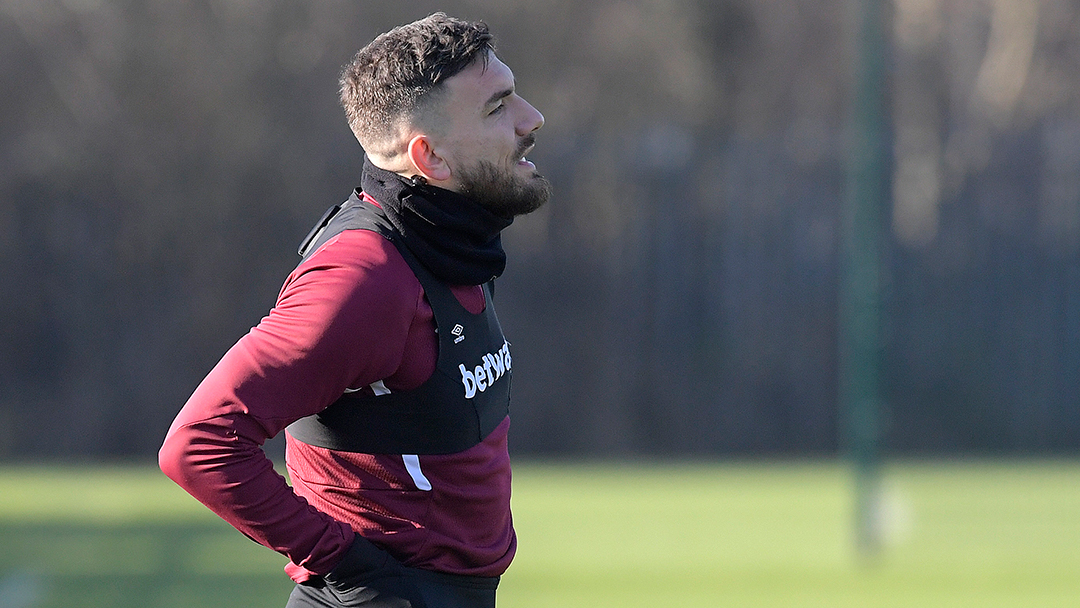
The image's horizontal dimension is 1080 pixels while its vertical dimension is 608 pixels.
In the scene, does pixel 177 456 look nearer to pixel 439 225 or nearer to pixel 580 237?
pixel 439 225

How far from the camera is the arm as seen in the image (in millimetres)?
2568

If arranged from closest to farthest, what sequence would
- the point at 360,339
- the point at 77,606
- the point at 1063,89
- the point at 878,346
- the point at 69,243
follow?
the point at 360,339 < the point at 77,606 < the point at 878,346 < the point at 69,243 < the point at 1063,89

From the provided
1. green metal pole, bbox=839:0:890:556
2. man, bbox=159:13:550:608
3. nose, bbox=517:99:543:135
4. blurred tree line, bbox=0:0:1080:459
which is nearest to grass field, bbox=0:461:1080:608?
green metal pole, bbox=839:0:890:556

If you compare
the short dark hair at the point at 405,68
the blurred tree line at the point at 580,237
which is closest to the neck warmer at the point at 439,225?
the short dark hair at the point at 405,68

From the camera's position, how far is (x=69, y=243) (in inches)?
660

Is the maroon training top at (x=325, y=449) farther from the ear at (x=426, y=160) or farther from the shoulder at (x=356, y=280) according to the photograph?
the ear at (x=426, y=160)

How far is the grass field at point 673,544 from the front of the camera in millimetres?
9055

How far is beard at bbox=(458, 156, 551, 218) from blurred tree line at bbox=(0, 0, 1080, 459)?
45.2ft

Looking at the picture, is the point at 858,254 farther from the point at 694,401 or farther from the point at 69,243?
the point at 69,243

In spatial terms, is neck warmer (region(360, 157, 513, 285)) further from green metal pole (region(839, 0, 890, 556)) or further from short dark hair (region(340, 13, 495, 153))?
green metal pole (region(839, 0, 890, 556))

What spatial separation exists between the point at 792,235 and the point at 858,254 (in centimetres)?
703

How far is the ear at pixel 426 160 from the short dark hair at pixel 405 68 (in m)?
0.06

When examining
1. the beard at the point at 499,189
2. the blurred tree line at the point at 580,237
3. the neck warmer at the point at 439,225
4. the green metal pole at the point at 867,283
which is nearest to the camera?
the neck warmer at the point at 439,225

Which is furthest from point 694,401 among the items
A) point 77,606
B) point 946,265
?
point 77,606
